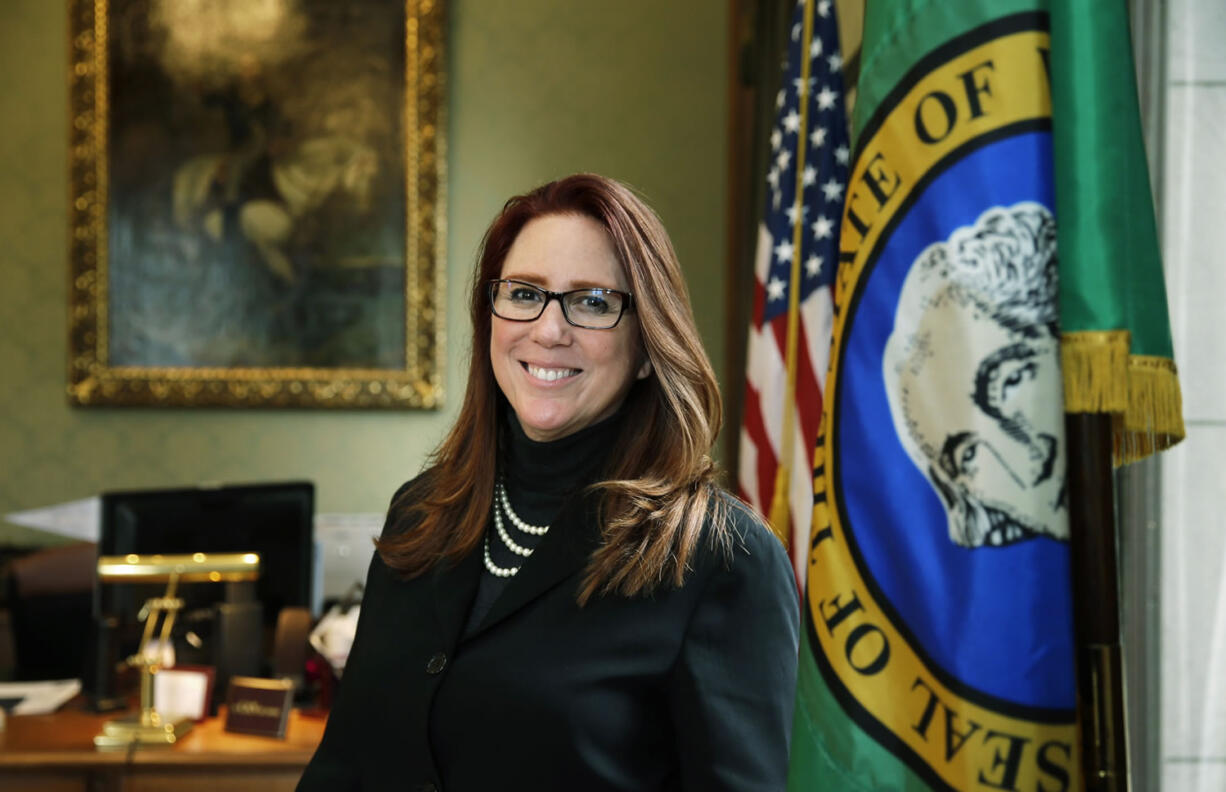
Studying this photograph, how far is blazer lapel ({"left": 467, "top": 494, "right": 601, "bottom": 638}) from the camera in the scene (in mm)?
1495

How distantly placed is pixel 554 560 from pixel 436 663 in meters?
0.20

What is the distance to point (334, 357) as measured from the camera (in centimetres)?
498

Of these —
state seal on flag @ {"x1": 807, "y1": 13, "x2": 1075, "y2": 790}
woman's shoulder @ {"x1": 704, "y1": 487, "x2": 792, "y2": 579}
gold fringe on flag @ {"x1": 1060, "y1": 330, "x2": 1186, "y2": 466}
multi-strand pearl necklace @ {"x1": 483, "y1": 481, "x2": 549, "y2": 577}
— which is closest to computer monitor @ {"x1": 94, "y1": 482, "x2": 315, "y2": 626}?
multi-strand pearl necklace @ {"x1": 483, "y1": 481, "x2": 549, "y2": 577}

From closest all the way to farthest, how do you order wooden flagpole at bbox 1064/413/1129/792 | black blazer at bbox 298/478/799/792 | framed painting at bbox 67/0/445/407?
wooden flagpole at bbox 1064/413/1129/792 → black blazer at bbox 298/478/799/792 → framed painting at bbox 67/0/445/407

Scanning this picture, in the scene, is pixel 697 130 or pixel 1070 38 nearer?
pixel 1070 38

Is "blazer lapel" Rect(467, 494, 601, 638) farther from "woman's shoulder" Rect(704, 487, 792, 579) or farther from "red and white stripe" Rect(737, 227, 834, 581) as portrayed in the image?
"red and white stripe" Rect(737, 227, 834, 581)

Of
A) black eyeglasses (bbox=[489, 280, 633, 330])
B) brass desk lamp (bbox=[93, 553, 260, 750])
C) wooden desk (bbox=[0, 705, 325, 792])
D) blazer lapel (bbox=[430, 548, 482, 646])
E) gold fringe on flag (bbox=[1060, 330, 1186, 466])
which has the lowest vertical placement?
wooden desk (bbox=[0, 705, 325, 792])

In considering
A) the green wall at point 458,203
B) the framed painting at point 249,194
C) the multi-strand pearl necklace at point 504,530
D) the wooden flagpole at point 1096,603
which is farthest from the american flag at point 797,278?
the framed painting at point 249,194

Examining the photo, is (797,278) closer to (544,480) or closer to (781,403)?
(781,403)

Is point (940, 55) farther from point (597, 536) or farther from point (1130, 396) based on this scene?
point (597, 536)

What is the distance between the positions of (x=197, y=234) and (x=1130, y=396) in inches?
175

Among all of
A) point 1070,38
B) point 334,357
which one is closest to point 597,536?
point 1070,38

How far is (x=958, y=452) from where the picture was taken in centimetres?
133

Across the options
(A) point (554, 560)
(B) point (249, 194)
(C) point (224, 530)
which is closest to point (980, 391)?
(A) point (554, 560)
